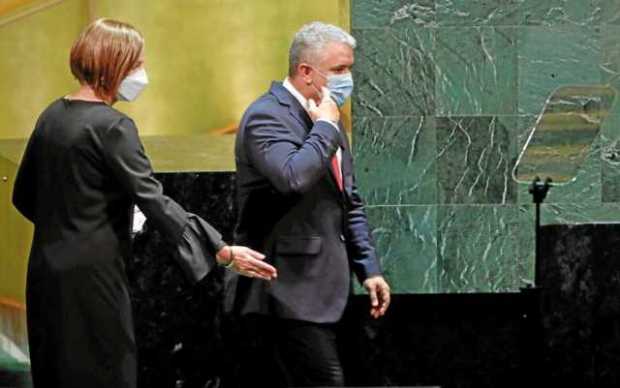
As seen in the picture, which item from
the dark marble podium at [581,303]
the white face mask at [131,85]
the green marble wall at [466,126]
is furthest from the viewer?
the green marble wall at [466,126]

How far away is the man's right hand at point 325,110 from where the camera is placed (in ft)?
16.2

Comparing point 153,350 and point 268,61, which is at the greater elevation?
point 268,61

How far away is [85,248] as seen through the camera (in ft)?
13.9

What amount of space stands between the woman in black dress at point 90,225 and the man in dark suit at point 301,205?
21.1 inches

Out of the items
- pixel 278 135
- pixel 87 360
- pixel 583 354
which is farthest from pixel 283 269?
pixel 583 354

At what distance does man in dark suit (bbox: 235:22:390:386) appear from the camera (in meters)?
4.80

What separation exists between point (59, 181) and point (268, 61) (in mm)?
2594

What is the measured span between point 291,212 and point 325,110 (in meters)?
0.35

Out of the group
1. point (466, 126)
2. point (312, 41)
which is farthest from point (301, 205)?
point (466, 126)

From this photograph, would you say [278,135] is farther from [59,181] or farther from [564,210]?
[564,210]

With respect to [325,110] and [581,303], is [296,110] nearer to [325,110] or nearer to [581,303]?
[325,110]

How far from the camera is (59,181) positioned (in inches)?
→ 169

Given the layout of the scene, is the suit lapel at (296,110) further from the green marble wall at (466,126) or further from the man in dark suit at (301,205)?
the green marble wall at (466,126)

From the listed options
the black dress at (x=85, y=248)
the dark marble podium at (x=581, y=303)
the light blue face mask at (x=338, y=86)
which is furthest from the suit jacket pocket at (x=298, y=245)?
the dark marble podium at (x=581, y=303)
